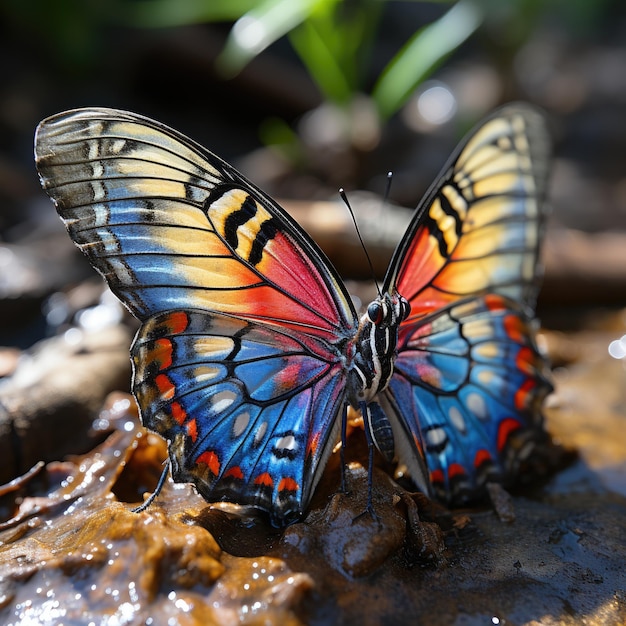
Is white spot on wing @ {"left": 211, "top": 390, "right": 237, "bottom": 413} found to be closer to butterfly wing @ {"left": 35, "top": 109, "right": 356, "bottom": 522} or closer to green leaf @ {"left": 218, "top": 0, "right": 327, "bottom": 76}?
butterfly wing @ {"left": 35, "top": 109, "right": 356, "bottom": 522}

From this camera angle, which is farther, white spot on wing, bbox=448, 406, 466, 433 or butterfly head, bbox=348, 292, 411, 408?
white spot on wing, bbox=448, 406, 466, 433

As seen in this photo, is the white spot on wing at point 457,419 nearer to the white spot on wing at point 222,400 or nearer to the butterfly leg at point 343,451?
the butterfly leg at point 343,451

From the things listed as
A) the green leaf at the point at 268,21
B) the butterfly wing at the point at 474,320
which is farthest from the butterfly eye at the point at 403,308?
the green leaf at the point at 268,21

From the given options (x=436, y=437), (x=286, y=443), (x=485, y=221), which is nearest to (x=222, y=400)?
(x=286, y=443)

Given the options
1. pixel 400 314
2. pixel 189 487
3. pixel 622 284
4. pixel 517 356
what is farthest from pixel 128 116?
pixel 622 284

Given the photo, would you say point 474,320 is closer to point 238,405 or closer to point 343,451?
point 343,451

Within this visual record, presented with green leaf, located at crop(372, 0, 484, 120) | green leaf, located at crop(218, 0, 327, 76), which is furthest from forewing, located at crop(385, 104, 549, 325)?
green leaf, located at crop(372, 0, 484, 120)

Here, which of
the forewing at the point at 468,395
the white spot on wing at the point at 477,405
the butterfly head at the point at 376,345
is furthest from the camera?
the white spot on wing at the point at 477,405

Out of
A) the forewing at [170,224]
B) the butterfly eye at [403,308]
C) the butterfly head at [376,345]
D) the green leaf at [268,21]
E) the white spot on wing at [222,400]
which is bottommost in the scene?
the white spot on wing at [222,400]

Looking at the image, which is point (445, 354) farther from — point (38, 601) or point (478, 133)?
point (38, 601)
